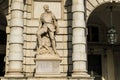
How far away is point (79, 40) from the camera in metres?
19.8

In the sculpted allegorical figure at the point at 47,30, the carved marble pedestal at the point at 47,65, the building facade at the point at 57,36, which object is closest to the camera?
the carved marble pedestal at the point at 47,65

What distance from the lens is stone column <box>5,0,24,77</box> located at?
19156 mm

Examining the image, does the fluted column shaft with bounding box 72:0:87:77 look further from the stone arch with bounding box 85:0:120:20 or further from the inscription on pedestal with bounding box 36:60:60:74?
the stone arch with bounding box 85:0:120:20

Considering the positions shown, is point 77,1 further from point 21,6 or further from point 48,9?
point 21,6

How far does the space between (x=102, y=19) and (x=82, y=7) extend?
8.96 meters

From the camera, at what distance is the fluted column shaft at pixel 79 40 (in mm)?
19391

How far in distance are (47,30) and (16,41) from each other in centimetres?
197

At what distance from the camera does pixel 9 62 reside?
19422mm

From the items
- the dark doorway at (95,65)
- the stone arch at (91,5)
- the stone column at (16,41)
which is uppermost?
the stone arch at (91,5)

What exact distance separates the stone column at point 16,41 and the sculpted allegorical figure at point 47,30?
1.19 m

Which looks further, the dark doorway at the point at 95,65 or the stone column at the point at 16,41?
the dark doorway at the point at 95,65

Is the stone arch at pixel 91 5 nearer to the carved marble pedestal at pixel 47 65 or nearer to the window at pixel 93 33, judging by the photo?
the carved marble pedestal at pixel 47 65

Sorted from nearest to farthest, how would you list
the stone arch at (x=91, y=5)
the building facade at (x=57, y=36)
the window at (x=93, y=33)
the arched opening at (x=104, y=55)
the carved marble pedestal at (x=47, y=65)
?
the carved marble pedestal at (x=47, y=65)
the building facade at (x=57, y=36)
the stone arch at (x=91, y=5)
the arched opening at (x=104, y=55)
the window at (x=93, y=33)

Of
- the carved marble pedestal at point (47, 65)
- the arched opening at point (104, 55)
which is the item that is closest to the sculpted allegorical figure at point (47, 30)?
the carved marble pedestal at point (47, 65)
